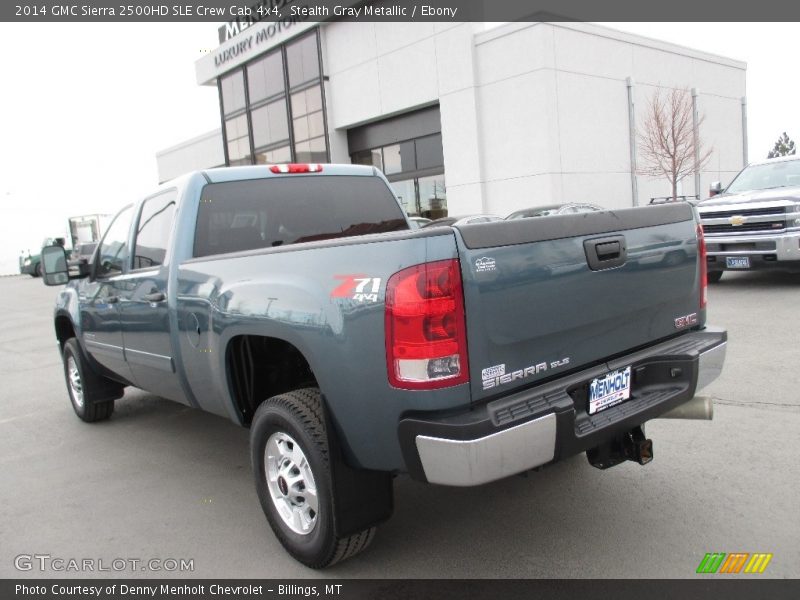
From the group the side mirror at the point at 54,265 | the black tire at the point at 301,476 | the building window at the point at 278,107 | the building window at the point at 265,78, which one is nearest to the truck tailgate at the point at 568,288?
the black tire at the point at 301,476

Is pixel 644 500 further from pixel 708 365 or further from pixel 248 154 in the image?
pixel 248 154

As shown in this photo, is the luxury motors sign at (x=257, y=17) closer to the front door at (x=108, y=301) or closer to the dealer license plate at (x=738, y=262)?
the dealer license plate at (x=738, y=262)

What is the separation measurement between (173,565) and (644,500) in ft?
8.21

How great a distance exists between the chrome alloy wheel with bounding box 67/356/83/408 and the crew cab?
9135mm

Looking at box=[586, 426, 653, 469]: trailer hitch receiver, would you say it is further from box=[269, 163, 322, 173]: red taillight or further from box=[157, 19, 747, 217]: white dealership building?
box=[157, 19, 747, 217]: white dealership building

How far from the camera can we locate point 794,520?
10.4 feet

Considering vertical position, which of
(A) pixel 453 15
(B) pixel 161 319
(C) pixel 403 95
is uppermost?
(A) pixel 453 15

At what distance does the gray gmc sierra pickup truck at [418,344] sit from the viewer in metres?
2.46

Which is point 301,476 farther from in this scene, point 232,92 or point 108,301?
point 232,92

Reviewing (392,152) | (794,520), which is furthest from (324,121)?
(794,520)

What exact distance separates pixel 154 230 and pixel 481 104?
1828 cm

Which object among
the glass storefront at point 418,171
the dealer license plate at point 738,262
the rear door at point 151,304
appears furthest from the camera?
the glass storefront at point 418,171

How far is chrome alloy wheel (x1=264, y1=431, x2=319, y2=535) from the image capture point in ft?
9.93

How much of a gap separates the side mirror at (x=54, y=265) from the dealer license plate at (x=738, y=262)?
9.21m
